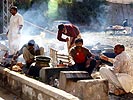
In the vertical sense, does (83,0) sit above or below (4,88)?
above

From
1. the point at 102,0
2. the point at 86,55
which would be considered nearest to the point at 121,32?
the point at 102,0

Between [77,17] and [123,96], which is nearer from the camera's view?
[123,96]

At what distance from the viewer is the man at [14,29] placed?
32.3 ft

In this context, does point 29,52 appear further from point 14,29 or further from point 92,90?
point 92,90

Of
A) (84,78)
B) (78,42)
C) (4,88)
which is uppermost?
(78,42)

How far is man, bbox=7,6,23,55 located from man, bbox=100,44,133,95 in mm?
3760

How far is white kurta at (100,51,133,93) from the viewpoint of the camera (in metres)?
6.88

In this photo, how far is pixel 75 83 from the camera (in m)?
6.49

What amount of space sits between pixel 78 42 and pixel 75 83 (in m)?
1.63

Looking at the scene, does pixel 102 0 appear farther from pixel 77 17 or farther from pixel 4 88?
pixel 4 88

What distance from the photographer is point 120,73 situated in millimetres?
6973

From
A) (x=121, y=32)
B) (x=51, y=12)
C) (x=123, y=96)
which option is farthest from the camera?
(x=51, y=12)

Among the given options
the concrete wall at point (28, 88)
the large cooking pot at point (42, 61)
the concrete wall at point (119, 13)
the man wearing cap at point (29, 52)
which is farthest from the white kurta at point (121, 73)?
the concrete wall at point (119, 13)

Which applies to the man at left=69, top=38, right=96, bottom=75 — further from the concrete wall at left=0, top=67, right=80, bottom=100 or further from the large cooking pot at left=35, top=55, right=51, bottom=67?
the concrete wall at left=0, top=67, right=80, bottom=100
